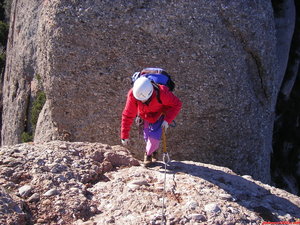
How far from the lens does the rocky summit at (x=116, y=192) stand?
12.2ft

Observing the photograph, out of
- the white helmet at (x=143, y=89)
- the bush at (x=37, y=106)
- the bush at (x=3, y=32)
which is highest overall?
the bush at (x=3, y=32)

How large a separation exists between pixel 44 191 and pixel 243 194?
8.39 ft

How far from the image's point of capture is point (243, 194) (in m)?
4.56

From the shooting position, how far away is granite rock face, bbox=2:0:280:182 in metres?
6.68

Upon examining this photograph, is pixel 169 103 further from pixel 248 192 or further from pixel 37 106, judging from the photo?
pixel 37 106

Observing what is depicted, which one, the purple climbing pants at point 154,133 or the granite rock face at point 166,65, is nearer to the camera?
the purple climbing pants at point 154,133

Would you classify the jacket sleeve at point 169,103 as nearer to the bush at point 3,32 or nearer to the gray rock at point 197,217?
the gray rock at point 197,217

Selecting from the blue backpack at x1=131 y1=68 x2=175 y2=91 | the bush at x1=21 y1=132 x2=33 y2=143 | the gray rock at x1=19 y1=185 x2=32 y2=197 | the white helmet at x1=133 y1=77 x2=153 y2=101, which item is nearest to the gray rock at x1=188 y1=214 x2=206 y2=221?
the white helmet at x1=133 y1=77 x2=153 y2=101

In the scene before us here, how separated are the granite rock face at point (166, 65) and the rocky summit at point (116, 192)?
1.82m

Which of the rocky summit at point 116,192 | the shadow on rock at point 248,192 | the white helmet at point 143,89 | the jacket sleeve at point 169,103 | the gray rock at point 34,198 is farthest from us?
the jacket sleeve at point 169,103

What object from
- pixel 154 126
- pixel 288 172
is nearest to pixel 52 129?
pixel 154 126

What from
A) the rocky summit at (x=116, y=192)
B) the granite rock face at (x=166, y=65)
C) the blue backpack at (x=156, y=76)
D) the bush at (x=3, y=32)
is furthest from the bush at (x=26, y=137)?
the bush at (x=3, y=32)

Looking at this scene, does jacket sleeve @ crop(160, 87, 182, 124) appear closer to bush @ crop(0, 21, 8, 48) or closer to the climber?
the climber

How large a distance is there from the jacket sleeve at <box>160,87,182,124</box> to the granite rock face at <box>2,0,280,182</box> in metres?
1.88
